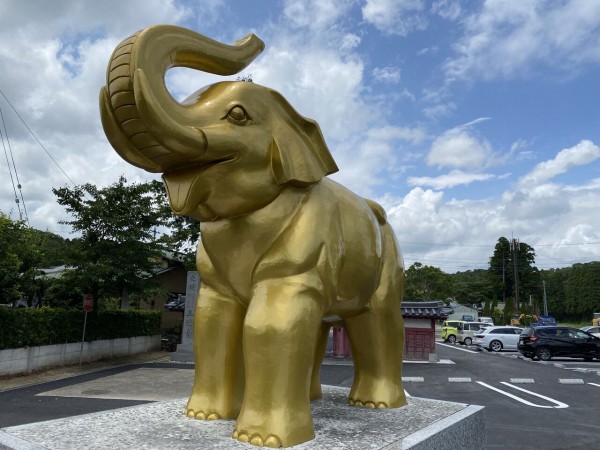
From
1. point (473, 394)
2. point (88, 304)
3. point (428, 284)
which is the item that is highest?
point (428, 284)

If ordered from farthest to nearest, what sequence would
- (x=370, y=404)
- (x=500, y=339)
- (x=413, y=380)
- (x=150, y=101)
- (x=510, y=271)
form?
(x=510, y=271)
(x=500, y=339)
(x=413, y=380)
(x=370, y=404)
(x=150, y=101)

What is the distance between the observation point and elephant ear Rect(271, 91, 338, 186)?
2854 millimetres

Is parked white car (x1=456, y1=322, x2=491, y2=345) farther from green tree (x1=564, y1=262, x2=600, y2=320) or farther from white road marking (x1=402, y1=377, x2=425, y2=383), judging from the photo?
green tree (x1=564, y1=262, x2=600, y2=320)

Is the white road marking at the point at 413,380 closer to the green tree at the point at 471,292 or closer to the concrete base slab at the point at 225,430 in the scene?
the concrete base slab at the point at 225,430

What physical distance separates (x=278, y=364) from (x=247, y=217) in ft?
2.77

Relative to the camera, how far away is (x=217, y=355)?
127 inches

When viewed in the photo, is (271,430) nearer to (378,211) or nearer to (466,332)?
(378,211)

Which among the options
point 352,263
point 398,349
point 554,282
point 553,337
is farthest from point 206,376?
point 554,282

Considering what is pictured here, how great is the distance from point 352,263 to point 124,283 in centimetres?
1270

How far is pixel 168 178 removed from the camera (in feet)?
8.83

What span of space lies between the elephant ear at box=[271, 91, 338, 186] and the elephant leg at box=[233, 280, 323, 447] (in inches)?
24.9

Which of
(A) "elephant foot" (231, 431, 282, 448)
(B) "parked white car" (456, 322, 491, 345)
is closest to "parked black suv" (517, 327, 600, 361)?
(B) "parked white car" (456, 322, 491, 345)

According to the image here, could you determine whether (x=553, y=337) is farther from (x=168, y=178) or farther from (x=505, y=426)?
(x=168, y=178)

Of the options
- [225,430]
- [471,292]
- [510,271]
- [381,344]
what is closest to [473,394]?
[381,344]
